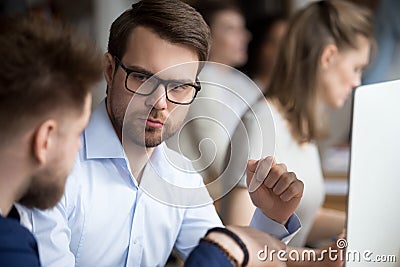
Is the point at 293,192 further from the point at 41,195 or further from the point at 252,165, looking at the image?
the point at 41,195

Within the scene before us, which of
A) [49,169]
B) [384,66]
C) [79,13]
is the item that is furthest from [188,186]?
[79,13]

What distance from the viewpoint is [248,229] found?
65cm

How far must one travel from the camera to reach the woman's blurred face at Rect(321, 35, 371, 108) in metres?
1.17

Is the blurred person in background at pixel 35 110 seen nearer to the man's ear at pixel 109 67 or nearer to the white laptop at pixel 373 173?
the man's ear at pixel 109 67

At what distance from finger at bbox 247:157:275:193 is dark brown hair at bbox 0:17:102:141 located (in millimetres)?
204

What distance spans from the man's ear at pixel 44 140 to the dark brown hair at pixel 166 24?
0.13m

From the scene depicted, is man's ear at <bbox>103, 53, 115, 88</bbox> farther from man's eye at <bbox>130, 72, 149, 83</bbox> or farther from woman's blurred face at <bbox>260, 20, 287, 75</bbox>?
woman's blurred face at <bbox>260, 20, 287, 75</bbox>

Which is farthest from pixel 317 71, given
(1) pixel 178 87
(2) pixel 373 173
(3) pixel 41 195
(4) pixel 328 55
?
(3) pixel 41 195

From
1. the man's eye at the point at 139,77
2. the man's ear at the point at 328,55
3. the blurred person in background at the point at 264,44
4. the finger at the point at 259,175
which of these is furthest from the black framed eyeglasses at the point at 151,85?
the blurred person in background at the point at 264,44

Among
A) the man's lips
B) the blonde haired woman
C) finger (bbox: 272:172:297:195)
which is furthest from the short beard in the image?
the blonde haired woman

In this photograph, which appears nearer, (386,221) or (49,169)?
(49,169)

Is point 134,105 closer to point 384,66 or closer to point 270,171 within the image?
point 270,171

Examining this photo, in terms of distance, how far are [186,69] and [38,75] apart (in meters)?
0.16

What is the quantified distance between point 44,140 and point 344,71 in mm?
715
